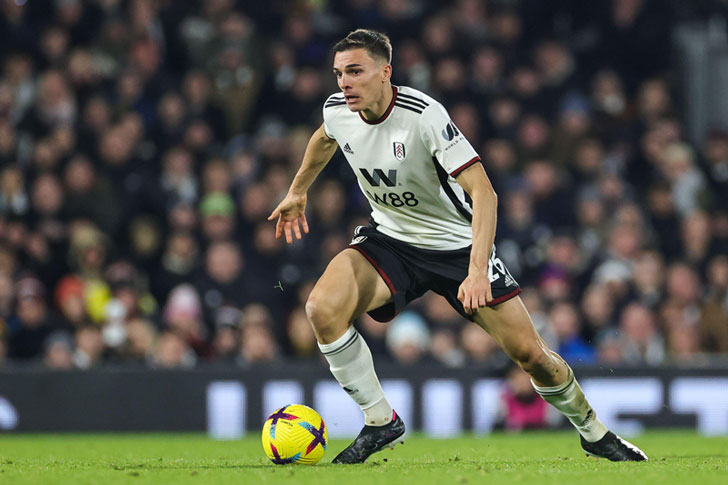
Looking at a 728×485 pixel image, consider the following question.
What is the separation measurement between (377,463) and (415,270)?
1.08m

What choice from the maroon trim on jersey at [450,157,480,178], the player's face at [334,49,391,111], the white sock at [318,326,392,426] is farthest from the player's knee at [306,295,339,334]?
the player's face at [334,49,391,111]

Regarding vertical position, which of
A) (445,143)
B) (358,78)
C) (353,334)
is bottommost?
(353,334)

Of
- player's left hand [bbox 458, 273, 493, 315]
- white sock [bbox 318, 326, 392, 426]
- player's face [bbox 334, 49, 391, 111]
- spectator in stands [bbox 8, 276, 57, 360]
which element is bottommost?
spectator in stands [bbox 8, 276, 57, 360]

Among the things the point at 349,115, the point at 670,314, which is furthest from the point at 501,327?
the point at 670,314

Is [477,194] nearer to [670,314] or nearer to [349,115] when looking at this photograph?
[349,115]

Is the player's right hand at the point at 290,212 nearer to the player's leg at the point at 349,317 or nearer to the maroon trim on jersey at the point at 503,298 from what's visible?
the player's leg at the point at 349,317

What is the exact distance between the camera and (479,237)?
20.0 ft

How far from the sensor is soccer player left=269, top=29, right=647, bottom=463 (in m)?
6.29

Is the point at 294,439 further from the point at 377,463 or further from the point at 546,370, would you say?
the point at 546,370

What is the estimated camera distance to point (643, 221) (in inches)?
516

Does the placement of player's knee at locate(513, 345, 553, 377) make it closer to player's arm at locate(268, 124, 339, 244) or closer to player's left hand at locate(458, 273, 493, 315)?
player's left hand at locate(458, 273, 493, 315)

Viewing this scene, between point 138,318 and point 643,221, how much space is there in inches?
222

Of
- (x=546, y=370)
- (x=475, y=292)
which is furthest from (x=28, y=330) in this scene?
(x=475, y=292)

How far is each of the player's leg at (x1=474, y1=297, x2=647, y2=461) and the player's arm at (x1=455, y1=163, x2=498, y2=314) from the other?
0.97ft
